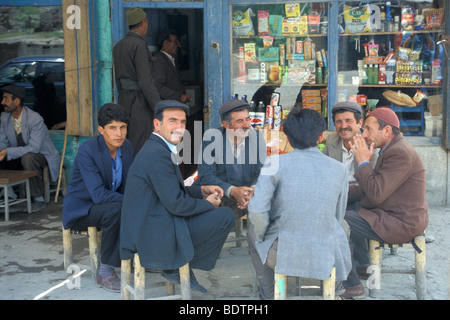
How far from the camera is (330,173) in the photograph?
3.18m

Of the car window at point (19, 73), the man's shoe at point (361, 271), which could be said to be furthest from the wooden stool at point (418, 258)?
the car window at point (19, 73)

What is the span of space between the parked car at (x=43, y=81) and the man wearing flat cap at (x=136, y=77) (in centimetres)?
195

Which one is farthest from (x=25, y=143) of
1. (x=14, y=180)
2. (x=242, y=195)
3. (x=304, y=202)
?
(x=304, y=202)

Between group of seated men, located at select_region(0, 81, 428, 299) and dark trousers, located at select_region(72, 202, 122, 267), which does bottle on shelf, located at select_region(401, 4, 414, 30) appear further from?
dark trousers, located at select_region(72, 202, 122, 267)

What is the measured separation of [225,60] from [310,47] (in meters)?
0.90

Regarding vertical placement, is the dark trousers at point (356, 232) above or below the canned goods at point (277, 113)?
below

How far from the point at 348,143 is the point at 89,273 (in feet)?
7.25

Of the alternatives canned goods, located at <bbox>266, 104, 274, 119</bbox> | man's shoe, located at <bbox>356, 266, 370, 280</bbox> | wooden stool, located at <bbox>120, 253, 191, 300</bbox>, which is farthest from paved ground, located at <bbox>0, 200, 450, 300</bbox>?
canned goods, located at <bbox>266, 104, 274, 119</bbox>

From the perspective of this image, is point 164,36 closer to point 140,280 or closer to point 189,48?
point 189,48

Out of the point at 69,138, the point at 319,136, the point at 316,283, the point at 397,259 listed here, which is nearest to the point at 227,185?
the point at 316,283

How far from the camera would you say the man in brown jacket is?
373 centimetres

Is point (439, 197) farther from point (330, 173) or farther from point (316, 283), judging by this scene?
point (330, 173)

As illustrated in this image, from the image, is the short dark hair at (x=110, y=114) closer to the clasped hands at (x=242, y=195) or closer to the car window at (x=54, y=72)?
the clasped hands at (x=242, y=195)

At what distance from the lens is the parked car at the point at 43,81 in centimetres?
752
